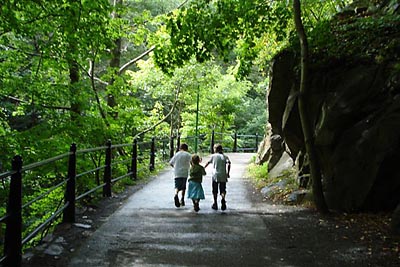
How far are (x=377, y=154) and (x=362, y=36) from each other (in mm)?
2777

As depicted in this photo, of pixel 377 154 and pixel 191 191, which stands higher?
pixel 377 154

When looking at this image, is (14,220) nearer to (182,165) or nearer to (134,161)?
(182,165)

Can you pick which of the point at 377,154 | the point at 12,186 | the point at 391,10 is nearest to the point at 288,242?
the point at 377,154

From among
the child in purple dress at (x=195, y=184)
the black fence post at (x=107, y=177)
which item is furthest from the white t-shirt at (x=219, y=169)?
the black fence post at (x=107, y=177)

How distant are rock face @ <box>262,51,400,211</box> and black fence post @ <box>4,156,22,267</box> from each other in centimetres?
588

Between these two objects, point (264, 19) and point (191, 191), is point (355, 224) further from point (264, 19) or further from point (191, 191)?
point (264, 19)

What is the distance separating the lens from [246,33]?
10227 millimetres

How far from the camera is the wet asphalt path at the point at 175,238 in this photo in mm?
5777

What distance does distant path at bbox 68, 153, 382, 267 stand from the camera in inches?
228

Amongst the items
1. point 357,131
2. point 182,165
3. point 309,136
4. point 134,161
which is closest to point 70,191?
point 182,165

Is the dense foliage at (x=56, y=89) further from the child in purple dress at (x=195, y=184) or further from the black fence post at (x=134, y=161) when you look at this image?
the child in purple dress at (x=195, y=184)

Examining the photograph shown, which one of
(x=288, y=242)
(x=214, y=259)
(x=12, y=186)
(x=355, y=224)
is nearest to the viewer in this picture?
(x=12, y=186)

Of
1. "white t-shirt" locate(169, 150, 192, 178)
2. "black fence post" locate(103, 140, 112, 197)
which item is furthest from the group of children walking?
"black fence post" locate(103, 140, 112, 197)

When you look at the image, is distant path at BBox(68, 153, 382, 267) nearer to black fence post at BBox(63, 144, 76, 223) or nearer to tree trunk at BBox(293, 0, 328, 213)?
tree trunk at BBox(293, 0, 328, 213)
